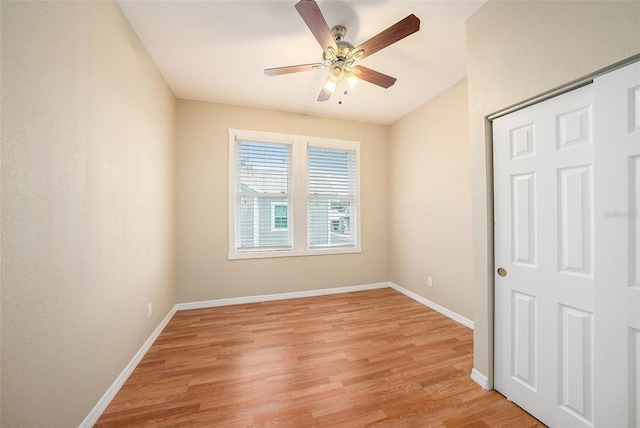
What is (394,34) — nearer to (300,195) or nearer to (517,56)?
(517,56)

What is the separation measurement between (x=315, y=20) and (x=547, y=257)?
2.08 metres

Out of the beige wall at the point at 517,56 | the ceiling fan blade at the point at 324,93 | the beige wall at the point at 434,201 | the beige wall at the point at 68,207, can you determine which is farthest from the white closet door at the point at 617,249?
the beige wall at the point at 68,207

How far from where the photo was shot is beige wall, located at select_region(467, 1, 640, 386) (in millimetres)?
1098

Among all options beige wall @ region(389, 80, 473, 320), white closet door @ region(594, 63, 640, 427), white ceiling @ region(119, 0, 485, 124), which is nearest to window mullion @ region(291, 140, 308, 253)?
white ceiling @ region(119, 0, 485, 124)

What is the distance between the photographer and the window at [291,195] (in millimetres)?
3396

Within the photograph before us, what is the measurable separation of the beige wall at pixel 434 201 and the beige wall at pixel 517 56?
40.0 inches

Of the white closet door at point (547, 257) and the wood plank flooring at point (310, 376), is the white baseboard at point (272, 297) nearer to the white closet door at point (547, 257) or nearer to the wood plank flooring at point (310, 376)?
the wood plank flooring at point (310, 376)

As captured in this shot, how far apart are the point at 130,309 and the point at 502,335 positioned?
113 inches

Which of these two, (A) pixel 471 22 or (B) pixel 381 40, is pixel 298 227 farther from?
(A) pixel 471 22

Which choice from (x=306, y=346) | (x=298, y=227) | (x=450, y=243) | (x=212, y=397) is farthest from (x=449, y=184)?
(x=212, y=397)

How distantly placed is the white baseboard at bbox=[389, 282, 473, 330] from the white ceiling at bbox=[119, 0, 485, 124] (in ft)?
9.15

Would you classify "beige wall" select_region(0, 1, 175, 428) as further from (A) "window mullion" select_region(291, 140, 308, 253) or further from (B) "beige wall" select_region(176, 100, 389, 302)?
(A) "window mullion" select_region(291, 140, 308, 253)

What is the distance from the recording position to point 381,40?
169cm

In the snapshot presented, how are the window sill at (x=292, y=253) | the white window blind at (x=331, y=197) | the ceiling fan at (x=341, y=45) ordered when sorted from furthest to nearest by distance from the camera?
the white window blind at (x=331, y=197) → the window sill at (x=292, y=253) → the ceiling fan at (x=341, y=45)
